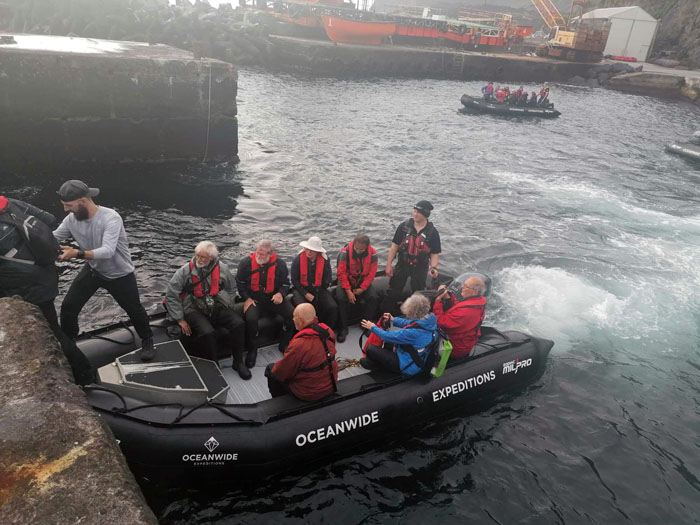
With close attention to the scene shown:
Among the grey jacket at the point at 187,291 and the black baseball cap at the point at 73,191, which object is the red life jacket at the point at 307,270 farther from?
the black baseball cap at the point at 73,191

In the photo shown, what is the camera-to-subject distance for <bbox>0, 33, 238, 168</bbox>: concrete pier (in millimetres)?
14273

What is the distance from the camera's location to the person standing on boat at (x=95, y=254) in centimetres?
558

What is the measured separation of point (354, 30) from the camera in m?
47.9

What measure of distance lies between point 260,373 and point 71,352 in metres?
2.43

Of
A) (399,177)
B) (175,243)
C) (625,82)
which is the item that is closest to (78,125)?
(175,243)

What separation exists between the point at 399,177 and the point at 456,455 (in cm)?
1289

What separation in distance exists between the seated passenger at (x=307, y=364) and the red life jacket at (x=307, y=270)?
71.7 inches

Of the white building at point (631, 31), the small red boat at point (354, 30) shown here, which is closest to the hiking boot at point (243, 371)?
the small red boat at point (354, 30)

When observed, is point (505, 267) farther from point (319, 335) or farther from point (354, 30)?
point (354, 30)

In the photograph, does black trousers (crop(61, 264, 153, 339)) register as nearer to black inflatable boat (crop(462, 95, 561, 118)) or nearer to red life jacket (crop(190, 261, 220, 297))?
red life jacket (crop(190, 261, 220, 297))

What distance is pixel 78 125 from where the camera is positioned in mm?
15094

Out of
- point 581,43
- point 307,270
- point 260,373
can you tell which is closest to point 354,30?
point 581,43

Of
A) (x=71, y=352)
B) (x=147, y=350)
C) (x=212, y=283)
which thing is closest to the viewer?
(x=71, y=352)

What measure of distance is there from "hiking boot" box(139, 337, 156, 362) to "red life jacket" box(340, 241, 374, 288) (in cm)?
315
